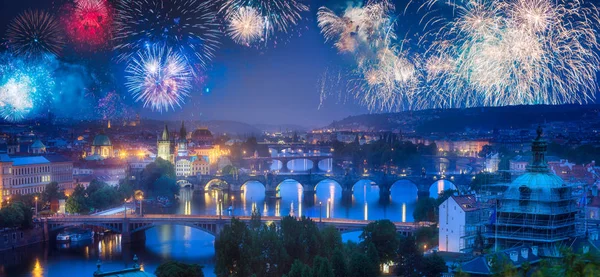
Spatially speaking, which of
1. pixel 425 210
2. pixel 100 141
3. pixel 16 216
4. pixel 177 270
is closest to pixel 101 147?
pixel 100 141

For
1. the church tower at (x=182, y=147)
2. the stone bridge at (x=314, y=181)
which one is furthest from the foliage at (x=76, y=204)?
the church tower at (x=182, y=147)

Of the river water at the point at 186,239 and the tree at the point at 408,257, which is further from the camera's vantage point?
the river water at the point at 186,239

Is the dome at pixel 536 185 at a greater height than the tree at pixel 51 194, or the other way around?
the dome at pixel 536 185

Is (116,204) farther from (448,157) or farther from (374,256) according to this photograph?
(448,157)

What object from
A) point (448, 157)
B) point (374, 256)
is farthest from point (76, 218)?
point (448, 157)

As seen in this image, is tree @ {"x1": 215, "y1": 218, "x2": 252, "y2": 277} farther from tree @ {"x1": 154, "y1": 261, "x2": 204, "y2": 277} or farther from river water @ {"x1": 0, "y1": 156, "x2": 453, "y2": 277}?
river water @ {"x1": 0, "y1": 156, "x2": 453, "y2": 277}

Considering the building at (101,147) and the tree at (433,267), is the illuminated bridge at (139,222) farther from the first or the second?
the building at (101,147)

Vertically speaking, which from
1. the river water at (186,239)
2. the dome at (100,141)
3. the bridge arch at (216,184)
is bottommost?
the river water at (186,239)
